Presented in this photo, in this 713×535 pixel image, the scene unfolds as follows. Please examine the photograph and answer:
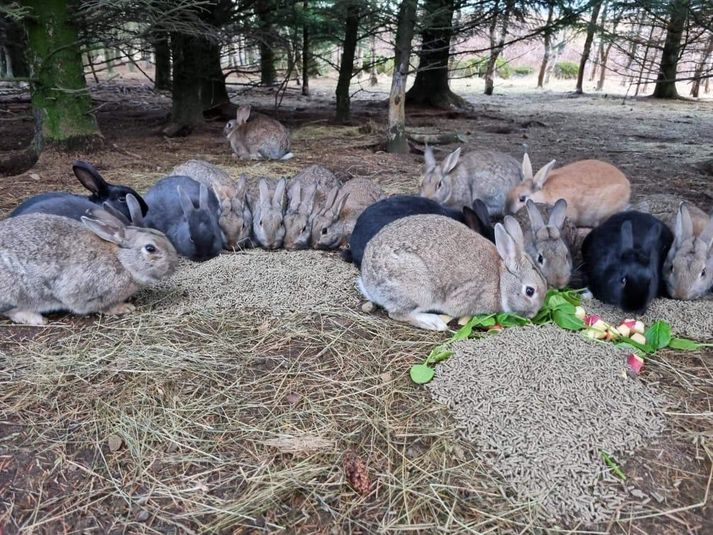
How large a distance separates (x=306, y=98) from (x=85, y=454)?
54.5ft

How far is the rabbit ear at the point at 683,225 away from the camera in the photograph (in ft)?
13.6

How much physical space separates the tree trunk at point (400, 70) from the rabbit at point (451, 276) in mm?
5098

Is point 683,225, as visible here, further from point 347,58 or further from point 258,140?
point 347,58

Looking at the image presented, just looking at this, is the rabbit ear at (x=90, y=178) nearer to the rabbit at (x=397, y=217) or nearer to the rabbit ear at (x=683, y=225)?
the rabbit at (x=397, y=217)

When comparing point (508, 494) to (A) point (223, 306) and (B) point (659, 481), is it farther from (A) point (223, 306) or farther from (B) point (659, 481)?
(A) point (223, 306)

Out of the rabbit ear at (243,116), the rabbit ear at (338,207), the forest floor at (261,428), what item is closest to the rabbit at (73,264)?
the forest floor at (261,428)

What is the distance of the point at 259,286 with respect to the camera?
4.09 m

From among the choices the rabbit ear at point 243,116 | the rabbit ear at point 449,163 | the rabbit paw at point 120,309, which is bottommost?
the rabbit paw at point 120,309

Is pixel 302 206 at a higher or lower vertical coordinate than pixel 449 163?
lower

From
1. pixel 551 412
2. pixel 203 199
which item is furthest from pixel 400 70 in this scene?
pixel 551 412

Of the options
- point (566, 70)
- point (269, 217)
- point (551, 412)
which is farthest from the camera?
point (566, 70)

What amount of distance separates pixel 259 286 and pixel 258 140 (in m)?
5.44

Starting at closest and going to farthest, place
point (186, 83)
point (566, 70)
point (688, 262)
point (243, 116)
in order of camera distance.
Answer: point (688, 262)
point (243, 116)
point (186, 83)
point (566, 70)

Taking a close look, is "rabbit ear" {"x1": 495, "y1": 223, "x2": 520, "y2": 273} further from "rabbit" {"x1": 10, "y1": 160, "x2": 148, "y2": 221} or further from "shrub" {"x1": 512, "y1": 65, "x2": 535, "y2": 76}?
"shrub" {"x1": 512, "y1": 65, "x2": 535, "y2": 76}
